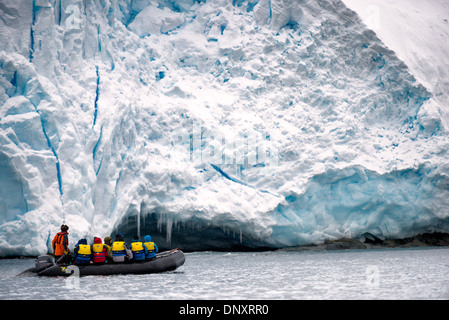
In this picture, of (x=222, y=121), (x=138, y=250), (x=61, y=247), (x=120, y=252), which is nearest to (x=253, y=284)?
(x=138, y=250)

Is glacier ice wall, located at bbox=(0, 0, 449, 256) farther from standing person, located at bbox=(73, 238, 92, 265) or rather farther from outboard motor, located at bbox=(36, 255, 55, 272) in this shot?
standing person, located at bbox=(73, 238, 92, 265)

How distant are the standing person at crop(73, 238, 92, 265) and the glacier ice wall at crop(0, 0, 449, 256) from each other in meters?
3.66

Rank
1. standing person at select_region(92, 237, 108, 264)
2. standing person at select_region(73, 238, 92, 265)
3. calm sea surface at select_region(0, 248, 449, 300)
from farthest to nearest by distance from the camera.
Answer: standing person at select_region(92, 237, 108, 264) < standing person at select_region(73, 238, 92, 265) < calm sea surface at select_region(0, 248, 449, 300)

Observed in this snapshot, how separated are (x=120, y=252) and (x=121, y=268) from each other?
33cm

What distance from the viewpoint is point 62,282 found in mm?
9188

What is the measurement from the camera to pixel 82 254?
32.3ft

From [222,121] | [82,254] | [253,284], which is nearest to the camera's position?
[253,284]

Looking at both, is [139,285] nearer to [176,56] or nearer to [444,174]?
[176,56]

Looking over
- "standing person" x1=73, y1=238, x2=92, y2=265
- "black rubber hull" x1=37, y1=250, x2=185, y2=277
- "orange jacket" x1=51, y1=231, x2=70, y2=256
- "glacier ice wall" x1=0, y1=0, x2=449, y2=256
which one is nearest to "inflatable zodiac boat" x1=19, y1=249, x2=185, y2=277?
"black rubber hull" x1=37, y1=250, x2=185, y2=277

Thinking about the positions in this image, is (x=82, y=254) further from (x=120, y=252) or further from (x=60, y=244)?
(x=120, y=252)

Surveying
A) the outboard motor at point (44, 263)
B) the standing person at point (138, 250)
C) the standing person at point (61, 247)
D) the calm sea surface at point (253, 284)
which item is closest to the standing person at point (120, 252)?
the standing person at point (138, 250)

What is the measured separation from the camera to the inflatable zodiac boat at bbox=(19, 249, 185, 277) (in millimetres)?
9852
